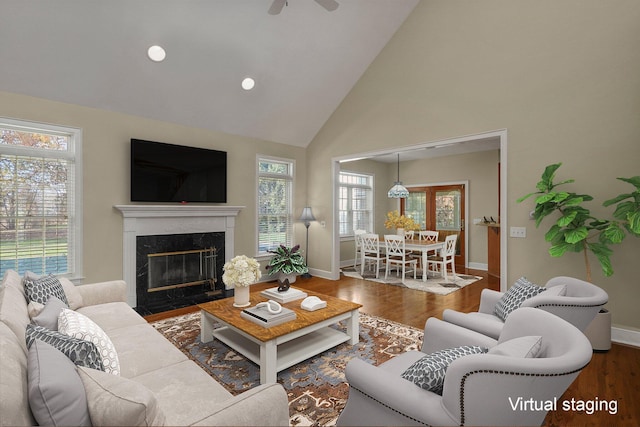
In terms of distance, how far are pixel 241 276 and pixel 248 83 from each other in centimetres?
316

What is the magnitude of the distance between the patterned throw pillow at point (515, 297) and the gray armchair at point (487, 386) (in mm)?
967

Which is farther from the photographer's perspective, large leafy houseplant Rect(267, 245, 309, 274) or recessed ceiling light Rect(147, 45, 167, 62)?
recessed ceiling light Rect(147, 45, 167, 62)

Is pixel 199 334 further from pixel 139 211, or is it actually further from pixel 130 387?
pixel 130 387

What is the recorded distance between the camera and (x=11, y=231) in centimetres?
355

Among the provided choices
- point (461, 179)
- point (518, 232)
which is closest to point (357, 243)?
point (461, 179)

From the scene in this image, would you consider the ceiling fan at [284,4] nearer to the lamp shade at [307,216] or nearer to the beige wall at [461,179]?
the lamp shade at [307,216]

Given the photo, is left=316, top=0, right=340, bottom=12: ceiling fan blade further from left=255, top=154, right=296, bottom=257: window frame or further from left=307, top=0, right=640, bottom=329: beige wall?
left=255, top=154, right=296, bottom=257: window frame

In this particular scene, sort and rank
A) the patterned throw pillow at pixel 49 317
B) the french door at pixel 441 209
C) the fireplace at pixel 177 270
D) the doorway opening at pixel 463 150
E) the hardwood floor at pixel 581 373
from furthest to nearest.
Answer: the french door at pixel 441 209
the fireplace at pixel 177 270
the doorway opening at pixel 463 150
the hardwood floor at pixel 581 373
the patterned throw pillow at pixel 49 317

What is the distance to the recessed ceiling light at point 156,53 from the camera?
12.2 ft

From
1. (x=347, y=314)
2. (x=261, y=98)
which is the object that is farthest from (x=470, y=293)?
(x=261, y=98)

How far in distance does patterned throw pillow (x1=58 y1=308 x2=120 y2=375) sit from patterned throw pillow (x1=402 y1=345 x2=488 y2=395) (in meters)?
1.49

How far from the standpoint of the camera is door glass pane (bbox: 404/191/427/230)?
8727mm

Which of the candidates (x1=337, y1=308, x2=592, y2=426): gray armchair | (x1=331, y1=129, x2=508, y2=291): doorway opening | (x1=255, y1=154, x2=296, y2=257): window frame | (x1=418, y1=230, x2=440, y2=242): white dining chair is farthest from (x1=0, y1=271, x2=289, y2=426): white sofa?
(x1=418, y1=230, x2=440, y2=242): white dining chair

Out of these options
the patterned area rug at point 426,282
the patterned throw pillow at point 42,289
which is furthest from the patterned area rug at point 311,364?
the patterned area rug at point 426,282
